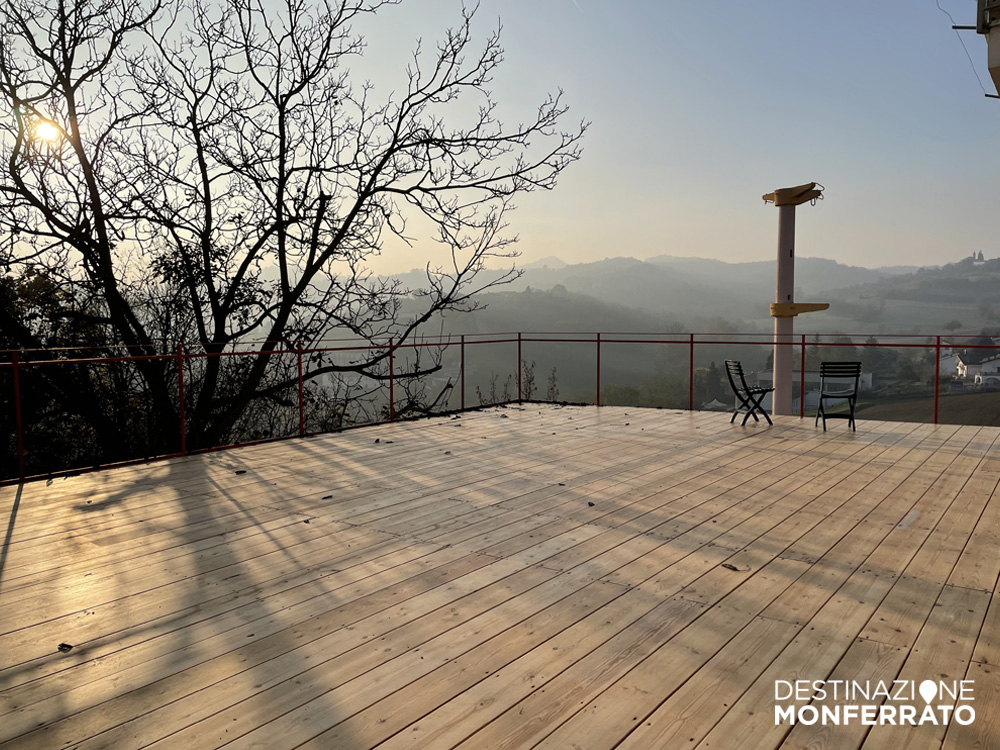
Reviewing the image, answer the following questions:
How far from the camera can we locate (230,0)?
10281mm

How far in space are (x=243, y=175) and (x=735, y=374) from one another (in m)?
8.15

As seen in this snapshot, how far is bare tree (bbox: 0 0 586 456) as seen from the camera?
946 cm

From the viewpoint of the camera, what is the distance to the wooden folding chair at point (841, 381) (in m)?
6.79

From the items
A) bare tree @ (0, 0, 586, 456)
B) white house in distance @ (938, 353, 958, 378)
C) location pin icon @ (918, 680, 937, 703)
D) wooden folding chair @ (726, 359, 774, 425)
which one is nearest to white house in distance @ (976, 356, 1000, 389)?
white house in distance @ (938, 353, 958, 378)

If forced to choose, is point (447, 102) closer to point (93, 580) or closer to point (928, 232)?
point (93, 580)

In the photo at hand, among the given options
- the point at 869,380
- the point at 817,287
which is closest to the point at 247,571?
the point at 869,380

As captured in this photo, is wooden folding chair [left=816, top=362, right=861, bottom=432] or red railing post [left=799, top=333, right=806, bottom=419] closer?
wooden folding chair [left=816, top=362, right=861, bottom=432]

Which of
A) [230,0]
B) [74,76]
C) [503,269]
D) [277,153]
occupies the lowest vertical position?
[503,269]

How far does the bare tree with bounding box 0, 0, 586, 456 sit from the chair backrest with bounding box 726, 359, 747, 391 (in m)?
5.01

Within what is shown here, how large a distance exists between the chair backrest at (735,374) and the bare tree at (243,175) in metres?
5.01

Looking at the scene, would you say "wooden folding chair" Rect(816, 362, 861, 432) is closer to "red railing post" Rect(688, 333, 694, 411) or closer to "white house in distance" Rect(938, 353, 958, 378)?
"white house in distance" Rect(938, 353, 958, 378)

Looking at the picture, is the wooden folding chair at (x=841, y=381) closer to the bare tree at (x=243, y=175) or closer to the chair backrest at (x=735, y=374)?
the chair backrest at (x=735, y=374)

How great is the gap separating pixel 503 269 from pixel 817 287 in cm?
3837

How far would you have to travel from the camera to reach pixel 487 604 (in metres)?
2.58
